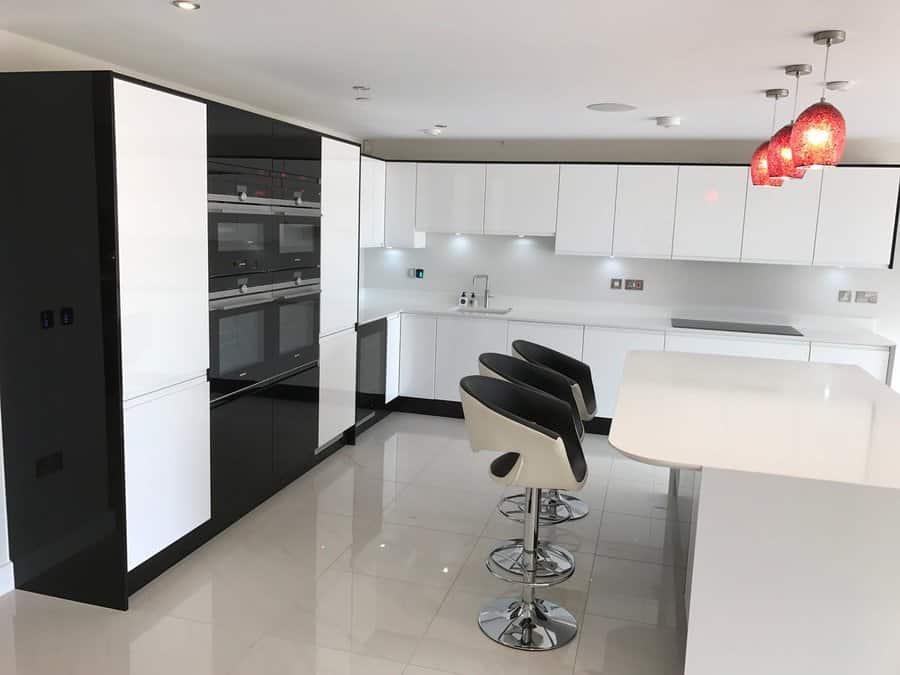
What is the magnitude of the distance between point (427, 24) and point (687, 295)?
13.6ft

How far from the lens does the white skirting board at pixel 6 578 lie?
127 inches

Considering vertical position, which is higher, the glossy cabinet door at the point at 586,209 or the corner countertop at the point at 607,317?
the glossy cabinet door at the point at 586,209

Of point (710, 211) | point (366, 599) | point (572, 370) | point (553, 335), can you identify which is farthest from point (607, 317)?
point (366, 599)

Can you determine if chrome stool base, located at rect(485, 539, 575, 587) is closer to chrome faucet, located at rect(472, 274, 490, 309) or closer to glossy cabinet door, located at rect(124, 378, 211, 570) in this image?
glossy cabinet door, located at rect(124, 378, 211, 570)

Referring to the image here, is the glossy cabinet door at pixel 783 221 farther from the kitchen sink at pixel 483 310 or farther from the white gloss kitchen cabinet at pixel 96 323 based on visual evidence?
the white gloss kitchen cabinet at pixel 96 323

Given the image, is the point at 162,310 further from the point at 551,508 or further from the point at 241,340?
the point at 551,508

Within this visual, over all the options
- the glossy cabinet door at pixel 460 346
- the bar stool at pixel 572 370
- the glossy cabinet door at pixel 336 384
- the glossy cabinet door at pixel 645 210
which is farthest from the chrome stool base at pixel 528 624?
the glossy cabinet door at pixel 645 210

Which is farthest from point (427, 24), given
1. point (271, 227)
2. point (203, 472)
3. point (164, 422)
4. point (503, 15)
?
point (203, 472)

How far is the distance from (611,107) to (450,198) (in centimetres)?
214

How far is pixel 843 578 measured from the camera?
2326mm

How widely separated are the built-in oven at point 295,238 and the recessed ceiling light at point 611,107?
1.82 metres

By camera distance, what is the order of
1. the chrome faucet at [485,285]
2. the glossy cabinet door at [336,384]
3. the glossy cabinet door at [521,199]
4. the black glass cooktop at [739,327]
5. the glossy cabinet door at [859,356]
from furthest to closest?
the chrome faucet at [485,285], the glossy cabinet door at [521,199], the black glass cooktop at [739,327], the glossy cabinet door at [859,356], the glossy cabinet door at [336,384]

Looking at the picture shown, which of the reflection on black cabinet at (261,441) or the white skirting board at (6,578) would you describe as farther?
the reflection on black cabinet at (261,441)

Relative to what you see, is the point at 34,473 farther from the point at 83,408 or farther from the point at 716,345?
→ the point at 716,345
